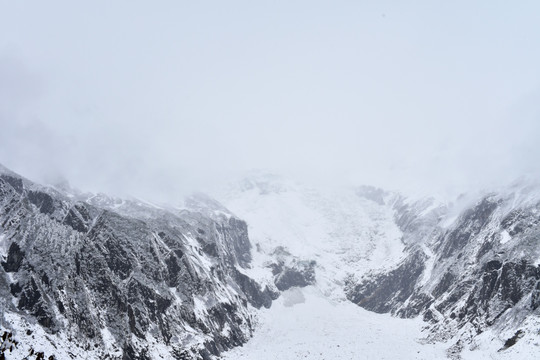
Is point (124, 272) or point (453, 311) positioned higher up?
point (124, 272)

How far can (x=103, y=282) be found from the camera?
149750 mm

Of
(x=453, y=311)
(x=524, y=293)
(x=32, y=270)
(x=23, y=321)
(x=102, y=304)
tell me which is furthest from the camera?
(x=453, y=311)

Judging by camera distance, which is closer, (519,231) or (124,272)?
(124,272)

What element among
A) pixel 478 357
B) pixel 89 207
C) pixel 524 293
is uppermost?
pixel 89 207

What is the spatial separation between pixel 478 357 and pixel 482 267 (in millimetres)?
55104

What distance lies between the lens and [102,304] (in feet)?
471

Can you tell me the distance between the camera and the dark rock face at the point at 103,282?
129 meters

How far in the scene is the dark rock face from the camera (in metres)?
129

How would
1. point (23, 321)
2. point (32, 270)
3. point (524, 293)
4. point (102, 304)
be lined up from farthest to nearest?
point (524, 293) < point (102, 304) < point (32, 270) < point (23, 321)

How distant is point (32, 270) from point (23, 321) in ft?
69.0

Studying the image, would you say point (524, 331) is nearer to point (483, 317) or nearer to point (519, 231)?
point (483, 317)

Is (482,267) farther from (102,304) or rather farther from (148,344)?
(102,304)

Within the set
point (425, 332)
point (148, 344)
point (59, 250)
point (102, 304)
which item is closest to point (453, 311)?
point (425, 332)

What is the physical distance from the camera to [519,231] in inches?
7869
